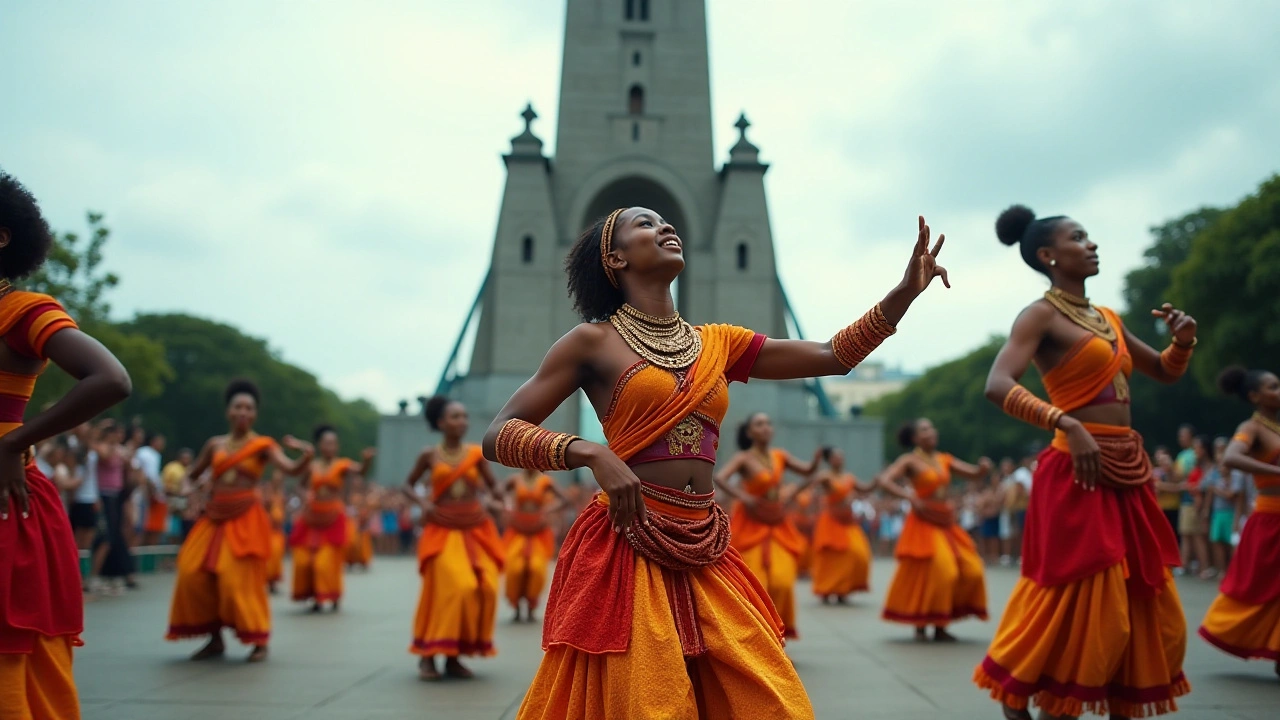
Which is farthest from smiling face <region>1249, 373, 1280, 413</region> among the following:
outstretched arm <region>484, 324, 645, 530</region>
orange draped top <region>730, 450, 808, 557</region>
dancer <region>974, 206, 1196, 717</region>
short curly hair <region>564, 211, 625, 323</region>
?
outstretched arm <region>484, 324, 645, 530</region>

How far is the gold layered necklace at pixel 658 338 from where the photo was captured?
162 inches

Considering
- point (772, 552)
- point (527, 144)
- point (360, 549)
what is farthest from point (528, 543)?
point (527, 144)

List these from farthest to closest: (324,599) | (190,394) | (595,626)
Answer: (190,394), (324,599), (595,626)

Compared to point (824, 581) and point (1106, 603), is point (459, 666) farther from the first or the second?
point (824, 581)

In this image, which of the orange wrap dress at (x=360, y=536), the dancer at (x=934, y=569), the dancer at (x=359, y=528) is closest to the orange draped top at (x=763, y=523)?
the dancer at (x=934, y=569)

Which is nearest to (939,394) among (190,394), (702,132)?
(702,132)

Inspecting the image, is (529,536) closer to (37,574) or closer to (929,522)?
(929,522)

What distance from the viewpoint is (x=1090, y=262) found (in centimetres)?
601

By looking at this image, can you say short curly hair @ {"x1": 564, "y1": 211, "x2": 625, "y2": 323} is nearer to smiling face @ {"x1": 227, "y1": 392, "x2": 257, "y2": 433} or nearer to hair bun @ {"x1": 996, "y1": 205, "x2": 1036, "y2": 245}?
hair bun @ {"x1": 996, "y1": 205, "x2": 1036, "y2": 245}

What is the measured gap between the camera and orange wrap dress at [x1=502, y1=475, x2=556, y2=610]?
13766 millimetres

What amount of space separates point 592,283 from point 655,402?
2.16 feet

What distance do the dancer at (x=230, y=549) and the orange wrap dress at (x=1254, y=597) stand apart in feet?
22.8

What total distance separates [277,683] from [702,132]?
115ft

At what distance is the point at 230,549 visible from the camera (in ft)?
30.2
